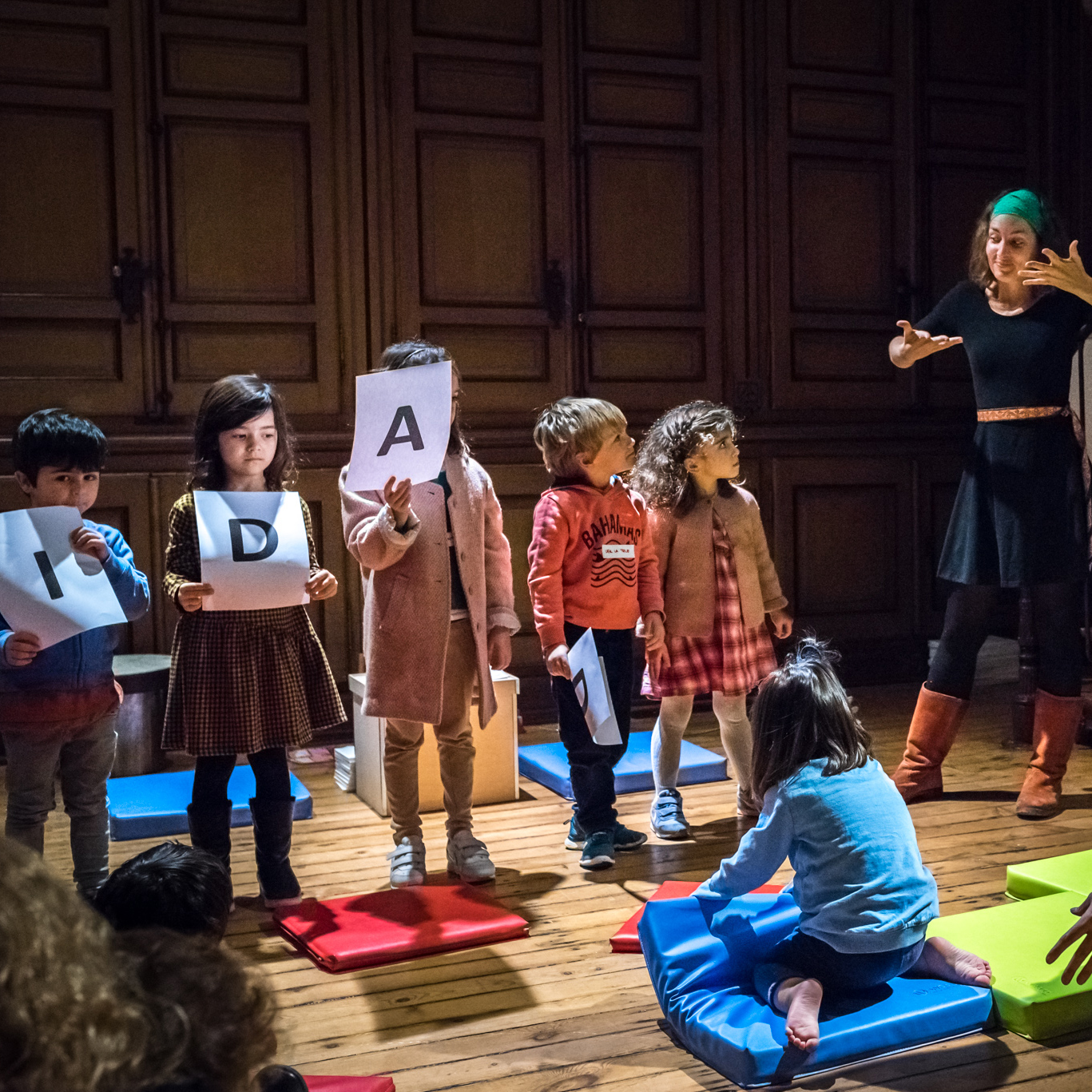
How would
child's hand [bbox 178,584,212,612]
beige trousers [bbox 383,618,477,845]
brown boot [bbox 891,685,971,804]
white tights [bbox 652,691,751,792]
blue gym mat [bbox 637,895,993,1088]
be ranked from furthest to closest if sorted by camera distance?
brown boot [bbox 891,685,971,804] → white tights [bbox 652,691,751,792] → beige trousers [bbox 383,618,477,845] → child's hand [bbox 178,584,212,612] → blue gym mat [bbox 637,895,993,1088]

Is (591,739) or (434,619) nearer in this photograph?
(434,619)

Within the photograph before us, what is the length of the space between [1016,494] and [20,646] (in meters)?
2.68

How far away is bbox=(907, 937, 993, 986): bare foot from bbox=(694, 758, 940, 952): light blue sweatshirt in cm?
10

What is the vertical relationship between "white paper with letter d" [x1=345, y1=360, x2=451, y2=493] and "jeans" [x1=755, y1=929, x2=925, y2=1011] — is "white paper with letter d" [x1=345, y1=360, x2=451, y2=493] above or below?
above

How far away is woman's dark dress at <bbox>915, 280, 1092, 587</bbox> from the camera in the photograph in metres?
3.64

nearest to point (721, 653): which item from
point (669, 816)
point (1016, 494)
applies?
point (669, 816)

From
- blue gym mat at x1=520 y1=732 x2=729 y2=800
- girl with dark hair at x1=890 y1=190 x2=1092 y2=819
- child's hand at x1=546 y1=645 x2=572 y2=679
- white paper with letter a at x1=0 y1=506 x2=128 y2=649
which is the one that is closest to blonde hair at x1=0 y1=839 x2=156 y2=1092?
white paper with letter a at x1=0 y1=506 x2=128 y2=649

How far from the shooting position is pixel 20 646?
2.56 metres

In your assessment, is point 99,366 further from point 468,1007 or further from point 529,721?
point 468,1007

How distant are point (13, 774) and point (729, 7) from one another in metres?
4.15

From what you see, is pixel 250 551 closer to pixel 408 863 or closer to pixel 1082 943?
pixel 408 863

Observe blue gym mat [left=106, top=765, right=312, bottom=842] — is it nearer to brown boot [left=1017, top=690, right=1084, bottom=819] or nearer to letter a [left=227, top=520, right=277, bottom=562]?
letter a [left=227, top=520, right=277, bottom=562]

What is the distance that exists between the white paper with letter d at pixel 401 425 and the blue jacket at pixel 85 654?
0.53m

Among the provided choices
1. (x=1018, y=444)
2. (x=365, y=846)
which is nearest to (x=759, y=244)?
(x=1018, y=444)
